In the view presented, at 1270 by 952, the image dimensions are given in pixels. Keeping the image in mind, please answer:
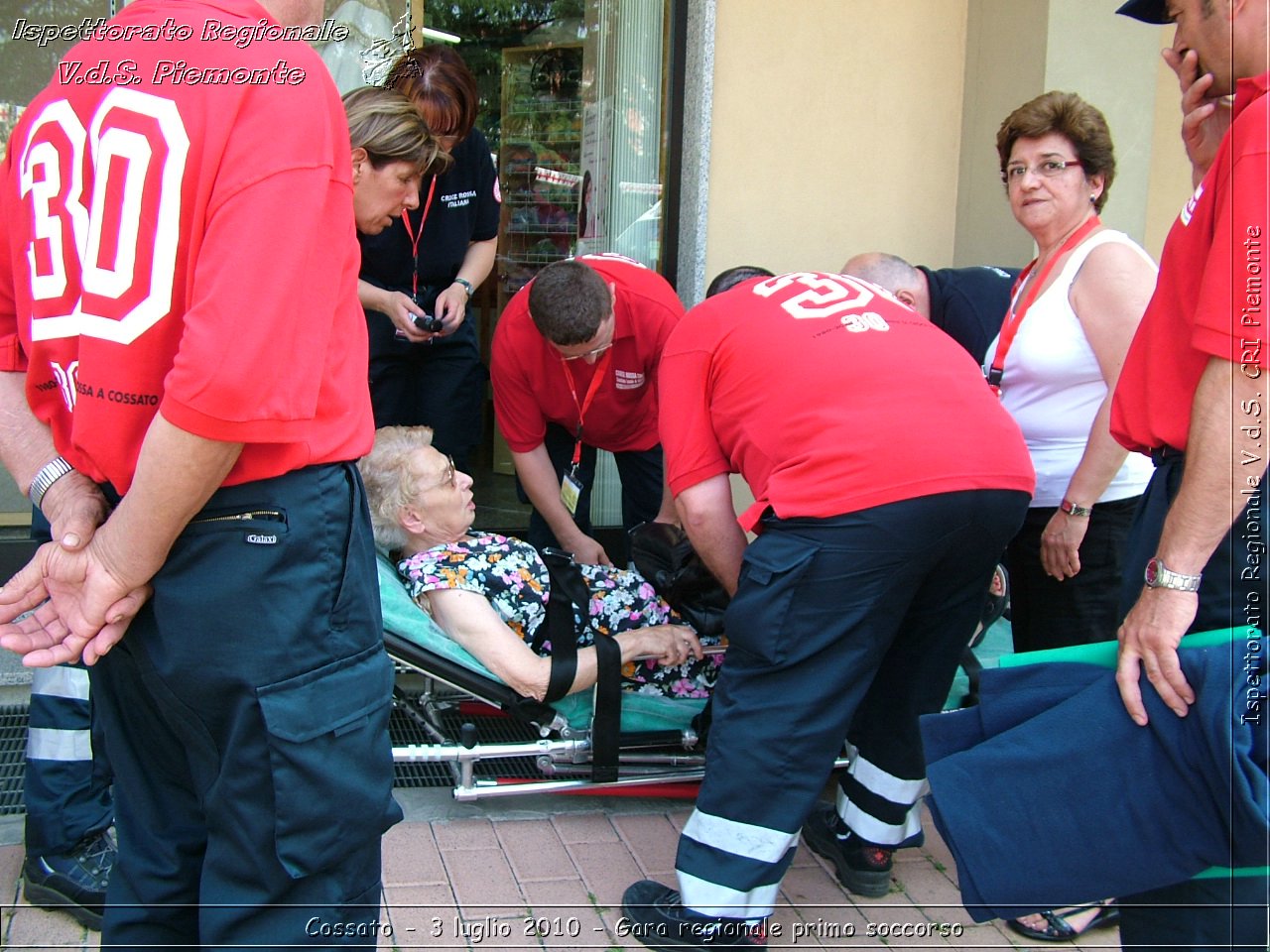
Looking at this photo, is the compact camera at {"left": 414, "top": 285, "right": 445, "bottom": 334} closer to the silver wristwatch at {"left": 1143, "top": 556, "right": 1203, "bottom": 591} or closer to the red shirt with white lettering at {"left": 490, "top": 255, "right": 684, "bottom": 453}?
the red shirt with white lettering at {"left": 490, "top": 255, "right": 684, "bottom": 453}

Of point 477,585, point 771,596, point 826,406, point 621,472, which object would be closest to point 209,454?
point 771,596

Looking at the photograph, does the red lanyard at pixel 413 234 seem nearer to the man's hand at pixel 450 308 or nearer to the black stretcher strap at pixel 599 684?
the man's hand at pixel 450 308

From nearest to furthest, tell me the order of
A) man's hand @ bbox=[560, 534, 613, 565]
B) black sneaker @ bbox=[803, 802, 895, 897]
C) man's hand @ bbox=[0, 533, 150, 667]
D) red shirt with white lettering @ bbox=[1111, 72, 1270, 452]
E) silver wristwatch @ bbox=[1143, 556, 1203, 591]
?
man's hand @ bbox=[0, 533, 150, 667] → red shirt with white lettering @ bbox=[1111, 72, 1270, 452] → silver wristwatch @ bbox=[1143, 556, 1203, 591] → black sneaker @ bbox=[803, 802, 895, 897] → man's hand @ bbox=[560, 534, 613, 565]

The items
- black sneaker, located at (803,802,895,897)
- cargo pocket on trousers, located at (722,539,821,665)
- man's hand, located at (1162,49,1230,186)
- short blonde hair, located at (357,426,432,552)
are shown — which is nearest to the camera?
man's hand, located at (1162,49,1230,186)

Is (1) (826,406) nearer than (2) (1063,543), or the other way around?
(1) (826,406)

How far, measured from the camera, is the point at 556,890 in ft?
9.26

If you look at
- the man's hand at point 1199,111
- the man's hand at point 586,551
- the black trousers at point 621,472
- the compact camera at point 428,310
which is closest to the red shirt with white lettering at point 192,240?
the man's hand at point 1199,111

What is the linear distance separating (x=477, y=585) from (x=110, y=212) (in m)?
1.82

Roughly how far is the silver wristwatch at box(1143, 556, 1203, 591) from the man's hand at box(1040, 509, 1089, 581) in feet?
3.62

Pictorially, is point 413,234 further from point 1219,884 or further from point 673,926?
point 1219,884

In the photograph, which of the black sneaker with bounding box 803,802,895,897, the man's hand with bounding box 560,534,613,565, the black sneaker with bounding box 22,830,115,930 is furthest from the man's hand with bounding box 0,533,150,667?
the man's hand with bounding box 560,534,613,565

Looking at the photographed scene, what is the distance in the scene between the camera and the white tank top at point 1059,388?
2887mm

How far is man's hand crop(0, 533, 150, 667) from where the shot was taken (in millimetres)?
1488

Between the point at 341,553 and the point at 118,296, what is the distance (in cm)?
45
